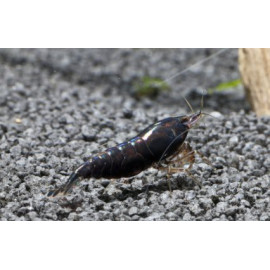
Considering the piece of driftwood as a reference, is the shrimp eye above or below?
below

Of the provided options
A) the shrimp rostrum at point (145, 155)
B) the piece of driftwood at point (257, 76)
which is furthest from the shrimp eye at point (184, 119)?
the piece of driftwood at point (257, 76)

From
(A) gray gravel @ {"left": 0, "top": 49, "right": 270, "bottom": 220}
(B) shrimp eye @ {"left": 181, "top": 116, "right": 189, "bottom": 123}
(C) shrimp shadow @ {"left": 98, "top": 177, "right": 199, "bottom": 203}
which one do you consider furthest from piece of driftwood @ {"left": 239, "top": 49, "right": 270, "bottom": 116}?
(C) shrimp shadow @ {"left": 98, "top": 177, "right": 199, "bottom": 203}

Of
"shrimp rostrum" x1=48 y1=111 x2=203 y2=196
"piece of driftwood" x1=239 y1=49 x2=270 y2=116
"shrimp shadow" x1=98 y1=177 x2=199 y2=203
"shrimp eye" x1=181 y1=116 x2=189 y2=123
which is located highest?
"piece of driftwood" x1=239 y1=49 x2=270 y2=116

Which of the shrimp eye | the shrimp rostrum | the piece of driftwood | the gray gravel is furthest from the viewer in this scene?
the piece of driftwood

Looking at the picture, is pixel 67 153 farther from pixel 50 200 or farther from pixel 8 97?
pixel 8 97

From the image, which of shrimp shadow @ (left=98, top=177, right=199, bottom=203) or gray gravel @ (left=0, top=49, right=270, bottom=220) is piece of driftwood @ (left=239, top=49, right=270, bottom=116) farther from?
shrimp shadow @ (left=98, top=177, right=199, bottom=203)

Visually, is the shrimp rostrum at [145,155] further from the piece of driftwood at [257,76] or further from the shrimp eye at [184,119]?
the piece of driftwood at [257,76]
